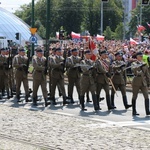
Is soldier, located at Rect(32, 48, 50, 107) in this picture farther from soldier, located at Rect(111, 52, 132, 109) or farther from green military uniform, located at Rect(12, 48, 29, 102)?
soldier, located at Rect(111, 52, 132, 109)

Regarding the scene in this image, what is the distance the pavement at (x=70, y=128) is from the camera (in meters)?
10.1

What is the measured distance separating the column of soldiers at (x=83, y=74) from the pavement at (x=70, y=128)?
50 centimetres

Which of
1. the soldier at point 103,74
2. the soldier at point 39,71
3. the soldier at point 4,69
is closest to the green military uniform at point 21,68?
the soldier at point 39,71

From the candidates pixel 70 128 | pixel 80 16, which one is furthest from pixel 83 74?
pixel 80 16

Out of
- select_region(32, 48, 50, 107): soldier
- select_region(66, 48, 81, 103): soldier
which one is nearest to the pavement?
select_region(32, 48, 50, 107): soldier

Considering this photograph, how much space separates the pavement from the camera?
10.1 m

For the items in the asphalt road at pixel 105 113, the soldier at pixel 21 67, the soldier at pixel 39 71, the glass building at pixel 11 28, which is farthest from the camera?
the glass building at pixel 11 28

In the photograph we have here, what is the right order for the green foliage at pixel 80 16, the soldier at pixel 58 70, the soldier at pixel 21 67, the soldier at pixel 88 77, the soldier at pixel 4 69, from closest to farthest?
the soldier at pixel 88 77 → the soldier at pixel 58 70 → the soldier at pixel 21 67 → the soldier at pixel 4 69 → the green foliage at pixel 80 16

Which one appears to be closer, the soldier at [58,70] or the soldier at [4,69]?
the soldier at [58,70]

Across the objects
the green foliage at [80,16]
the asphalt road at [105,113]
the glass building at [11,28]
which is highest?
the green foliage at [80,16]

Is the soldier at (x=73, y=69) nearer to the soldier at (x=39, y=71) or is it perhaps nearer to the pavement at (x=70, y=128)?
the soldier at (x=39, y=71)

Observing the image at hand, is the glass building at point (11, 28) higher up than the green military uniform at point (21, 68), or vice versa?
the glass building at point (11, 28)

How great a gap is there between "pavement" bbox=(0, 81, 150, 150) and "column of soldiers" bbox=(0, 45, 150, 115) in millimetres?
496

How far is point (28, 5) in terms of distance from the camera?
5684 inches
